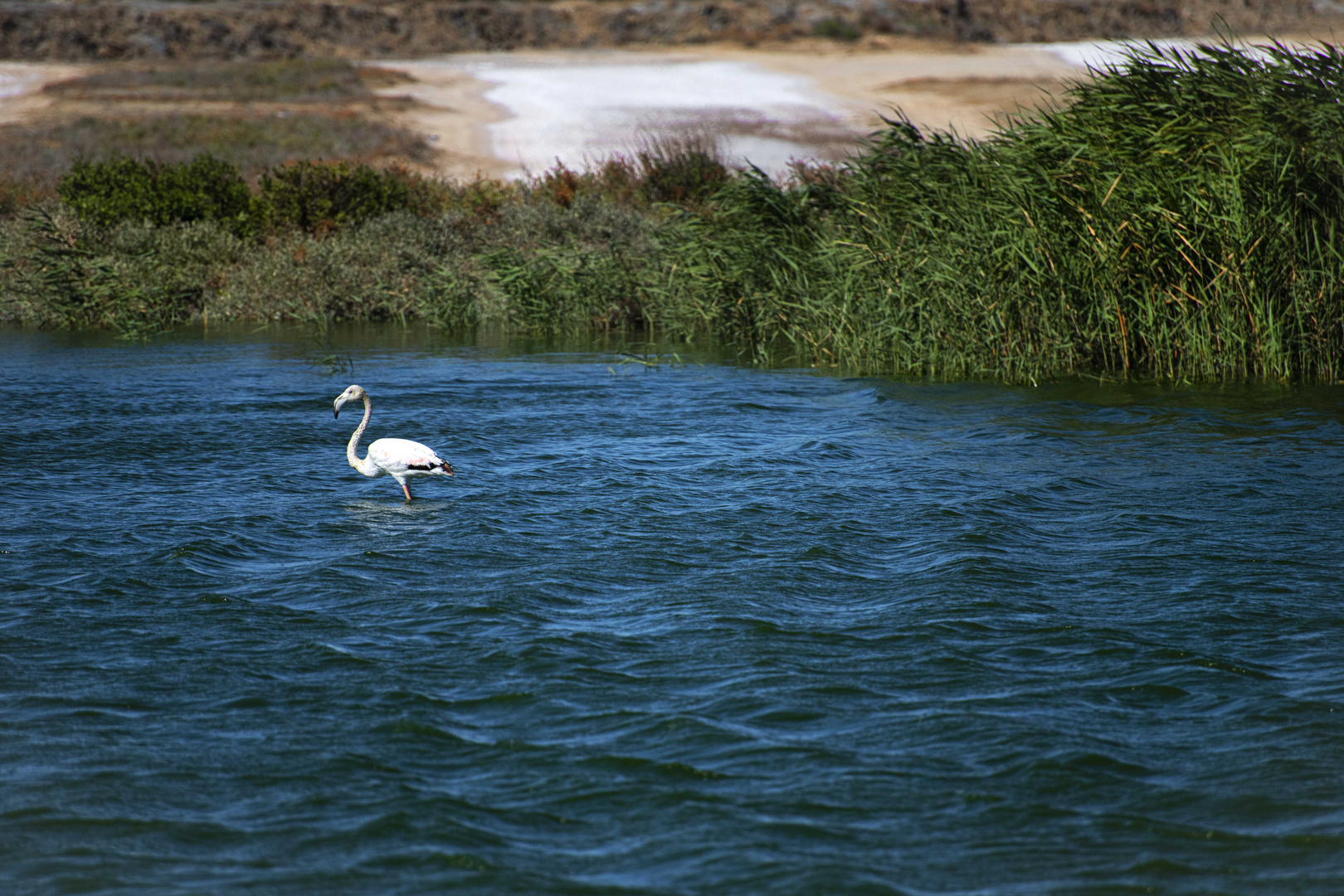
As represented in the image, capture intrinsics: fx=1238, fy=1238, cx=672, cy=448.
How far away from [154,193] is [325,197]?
346cm

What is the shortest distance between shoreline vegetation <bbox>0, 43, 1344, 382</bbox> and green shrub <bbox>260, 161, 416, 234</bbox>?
16.4 feet

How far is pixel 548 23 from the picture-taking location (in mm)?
70812

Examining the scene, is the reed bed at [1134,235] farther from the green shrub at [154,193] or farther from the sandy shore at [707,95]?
the sandy shore at [707,95]

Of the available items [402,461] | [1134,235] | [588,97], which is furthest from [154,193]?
[588,97]

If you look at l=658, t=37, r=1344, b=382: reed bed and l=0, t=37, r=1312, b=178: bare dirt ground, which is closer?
l=658, t=37, r=1344, b=382: reed bed

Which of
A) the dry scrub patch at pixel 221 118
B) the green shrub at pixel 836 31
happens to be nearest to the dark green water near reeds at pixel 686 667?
the dry scrub patch at pixel 221 118

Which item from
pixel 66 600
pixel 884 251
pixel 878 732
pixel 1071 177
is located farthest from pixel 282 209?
pixel 878 732

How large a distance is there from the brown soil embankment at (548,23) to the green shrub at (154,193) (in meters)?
40.5

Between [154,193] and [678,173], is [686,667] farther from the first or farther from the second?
[154,193]

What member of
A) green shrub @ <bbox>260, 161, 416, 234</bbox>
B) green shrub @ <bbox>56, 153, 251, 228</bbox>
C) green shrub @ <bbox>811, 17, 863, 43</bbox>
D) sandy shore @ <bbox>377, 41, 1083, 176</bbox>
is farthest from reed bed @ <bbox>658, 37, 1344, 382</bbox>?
green shrub @ <bbox>811, 17, 863, 43</bbox>

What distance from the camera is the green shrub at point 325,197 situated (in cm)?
2655

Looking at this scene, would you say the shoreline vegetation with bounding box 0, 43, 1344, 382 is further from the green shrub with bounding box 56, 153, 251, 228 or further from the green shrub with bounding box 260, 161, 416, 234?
the green shrub with bounding box 260, 161, 416, 234

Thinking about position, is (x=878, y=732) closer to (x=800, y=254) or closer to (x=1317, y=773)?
(x=1317, y=773)

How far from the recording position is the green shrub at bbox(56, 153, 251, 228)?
25047 millimetres
